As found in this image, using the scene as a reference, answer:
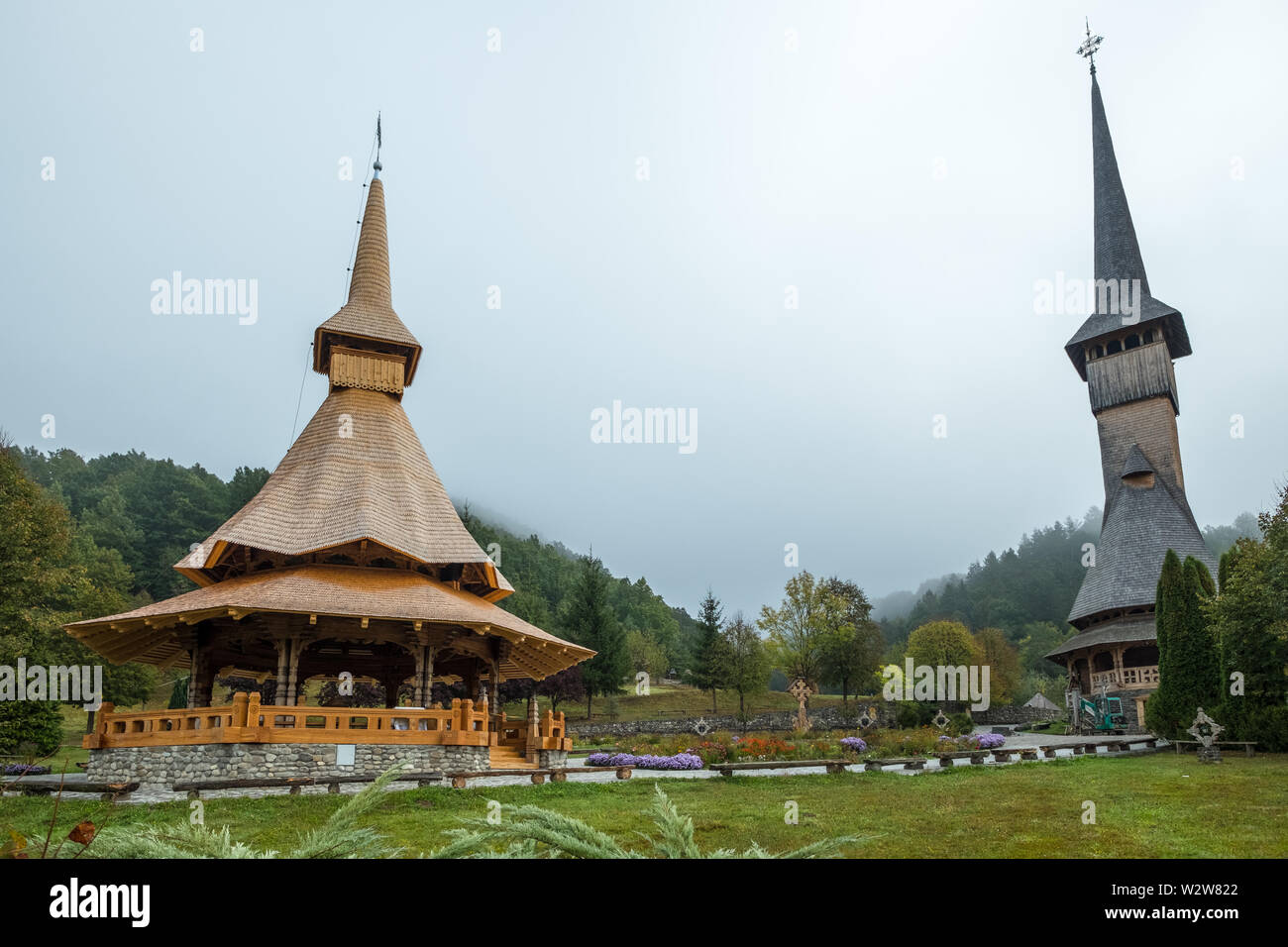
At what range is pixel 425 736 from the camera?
1789 centimetres

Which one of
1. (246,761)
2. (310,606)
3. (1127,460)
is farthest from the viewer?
(1127,460)

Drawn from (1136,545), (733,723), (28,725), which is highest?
(1136,545)

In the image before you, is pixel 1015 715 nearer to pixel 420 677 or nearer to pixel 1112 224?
pixel 1112 224

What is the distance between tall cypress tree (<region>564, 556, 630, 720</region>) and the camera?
138ft

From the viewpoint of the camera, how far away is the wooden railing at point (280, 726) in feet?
55.7

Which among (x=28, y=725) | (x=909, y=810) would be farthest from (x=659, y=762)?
(x=28, y=725)

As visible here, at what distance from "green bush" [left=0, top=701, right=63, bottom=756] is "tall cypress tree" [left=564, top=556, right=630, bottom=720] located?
21394mm

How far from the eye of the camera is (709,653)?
42812mm

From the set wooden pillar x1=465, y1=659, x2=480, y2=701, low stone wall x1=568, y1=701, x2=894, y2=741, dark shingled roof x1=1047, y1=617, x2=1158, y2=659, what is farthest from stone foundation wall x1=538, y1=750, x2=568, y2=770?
dark shingled roof x1=1047, y1=617, x2=1158, y2=659

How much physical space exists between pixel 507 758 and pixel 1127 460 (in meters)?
32.7

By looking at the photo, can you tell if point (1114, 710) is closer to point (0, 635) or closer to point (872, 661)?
point (872, 661)

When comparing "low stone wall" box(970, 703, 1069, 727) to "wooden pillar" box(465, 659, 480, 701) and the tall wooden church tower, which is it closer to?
the tall wooden church tower
